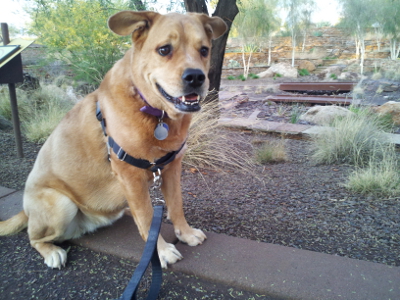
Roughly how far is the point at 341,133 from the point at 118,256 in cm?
351

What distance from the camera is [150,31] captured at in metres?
1.99

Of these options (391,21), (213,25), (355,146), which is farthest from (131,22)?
(391,21)

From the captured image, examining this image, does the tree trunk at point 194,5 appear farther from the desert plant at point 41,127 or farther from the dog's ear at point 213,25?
the dog's ear at point 213,25

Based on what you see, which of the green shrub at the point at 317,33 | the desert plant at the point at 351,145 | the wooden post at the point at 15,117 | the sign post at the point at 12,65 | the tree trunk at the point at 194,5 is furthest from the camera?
the green shrub at the point at 317,33

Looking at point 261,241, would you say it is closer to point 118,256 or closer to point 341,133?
point 118,256

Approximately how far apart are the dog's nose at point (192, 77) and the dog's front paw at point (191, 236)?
1.14m

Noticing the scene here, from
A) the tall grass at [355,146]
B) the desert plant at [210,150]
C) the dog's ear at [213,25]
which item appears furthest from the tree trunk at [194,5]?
the dog's ear at [213,25]

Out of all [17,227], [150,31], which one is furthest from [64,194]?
[150,31]

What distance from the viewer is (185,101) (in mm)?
1855

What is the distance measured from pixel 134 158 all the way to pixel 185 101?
1.64ft

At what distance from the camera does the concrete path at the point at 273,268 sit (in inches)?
70.1

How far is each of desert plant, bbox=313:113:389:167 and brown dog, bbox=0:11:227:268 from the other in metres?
2.61

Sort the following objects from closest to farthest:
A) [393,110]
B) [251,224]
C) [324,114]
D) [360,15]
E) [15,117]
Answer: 1. [251,224]
2. [15,117]
3. [393,110]
4. [324,114]
5. [360,15]

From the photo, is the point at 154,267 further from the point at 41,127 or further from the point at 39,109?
the point at 39,109
